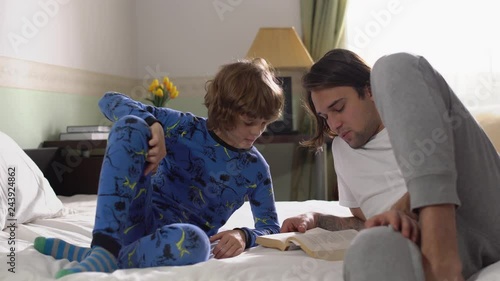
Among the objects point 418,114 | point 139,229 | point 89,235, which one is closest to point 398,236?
point 418,114

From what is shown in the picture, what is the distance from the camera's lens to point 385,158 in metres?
1.45

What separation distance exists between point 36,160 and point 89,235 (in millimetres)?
1012

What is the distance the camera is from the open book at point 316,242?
1.31 metres

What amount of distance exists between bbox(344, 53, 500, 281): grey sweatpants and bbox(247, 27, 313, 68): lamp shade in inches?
97.3

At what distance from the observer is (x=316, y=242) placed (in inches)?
54.1

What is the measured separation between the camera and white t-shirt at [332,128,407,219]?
141cm

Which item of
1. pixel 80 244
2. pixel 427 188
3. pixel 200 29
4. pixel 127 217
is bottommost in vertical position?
pixel 80 244

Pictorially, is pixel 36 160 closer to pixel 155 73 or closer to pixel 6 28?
pixel 6 28

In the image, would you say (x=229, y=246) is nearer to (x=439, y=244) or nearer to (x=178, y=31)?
(x=439, y=244)

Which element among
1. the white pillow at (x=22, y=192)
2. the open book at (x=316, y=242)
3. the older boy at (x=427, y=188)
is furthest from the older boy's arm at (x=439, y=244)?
the white pillow at (x=22, y=192)

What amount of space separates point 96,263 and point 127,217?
0.42 feet

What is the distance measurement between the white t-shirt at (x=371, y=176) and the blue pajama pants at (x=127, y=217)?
0.40 meters

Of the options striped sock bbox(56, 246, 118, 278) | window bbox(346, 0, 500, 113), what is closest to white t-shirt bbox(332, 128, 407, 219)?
striped sock bbox(56, 246, 118, 278)

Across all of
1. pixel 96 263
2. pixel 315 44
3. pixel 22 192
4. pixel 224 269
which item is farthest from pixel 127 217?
pixel 315 44
